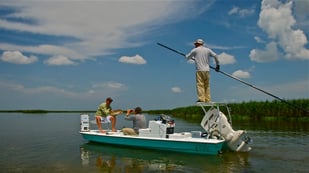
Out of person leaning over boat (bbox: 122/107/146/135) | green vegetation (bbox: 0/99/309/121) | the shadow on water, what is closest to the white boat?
the shadow on water

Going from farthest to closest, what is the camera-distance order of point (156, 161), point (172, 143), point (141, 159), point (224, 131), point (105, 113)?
point (105, 113)
point (172, 143)
point (224, 131)
point (141, 159)
point (156, 161)

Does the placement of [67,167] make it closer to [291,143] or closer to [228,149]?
[228,149]

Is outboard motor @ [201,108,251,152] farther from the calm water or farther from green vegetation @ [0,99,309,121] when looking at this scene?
green vegetation @ [0,99,309,121]

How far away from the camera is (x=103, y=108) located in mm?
16047

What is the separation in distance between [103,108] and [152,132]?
3243 mm

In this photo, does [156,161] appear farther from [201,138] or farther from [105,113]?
[105,113]

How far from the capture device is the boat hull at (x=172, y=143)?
487 inches

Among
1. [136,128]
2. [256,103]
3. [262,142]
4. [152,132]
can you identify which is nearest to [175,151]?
[152,132]

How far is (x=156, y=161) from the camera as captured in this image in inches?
468

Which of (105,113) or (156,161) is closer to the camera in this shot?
(156,161)

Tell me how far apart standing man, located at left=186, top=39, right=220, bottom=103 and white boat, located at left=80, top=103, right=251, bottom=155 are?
38 centimetres

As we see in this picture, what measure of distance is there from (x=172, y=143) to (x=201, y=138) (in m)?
1.13

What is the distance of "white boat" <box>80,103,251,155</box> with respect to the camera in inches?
494

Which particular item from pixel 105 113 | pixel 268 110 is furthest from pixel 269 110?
pixel 105 113
